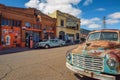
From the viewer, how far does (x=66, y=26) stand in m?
39.9

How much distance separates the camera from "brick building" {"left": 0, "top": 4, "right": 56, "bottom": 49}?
23.1m

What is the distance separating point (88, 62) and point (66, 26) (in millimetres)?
35082

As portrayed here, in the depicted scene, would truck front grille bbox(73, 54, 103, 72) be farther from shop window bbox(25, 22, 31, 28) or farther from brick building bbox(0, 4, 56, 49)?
shop window bbox(25, 22, 31, 28)

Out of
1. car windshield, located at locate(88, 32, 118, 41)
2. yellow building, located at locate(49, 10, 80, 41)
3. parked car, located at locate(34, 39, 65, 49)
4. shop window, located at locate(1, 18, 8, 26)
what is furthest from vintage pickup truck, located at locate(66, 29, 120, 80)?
yellow building, located at locate(49, 10, 80, 41)

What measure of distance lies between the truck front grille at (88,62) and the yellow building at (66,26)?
99.3 feet

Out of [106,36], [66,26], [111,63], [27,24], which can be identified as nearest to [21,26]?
[27,24]

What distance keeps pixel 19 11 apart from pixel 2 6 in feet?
11.5

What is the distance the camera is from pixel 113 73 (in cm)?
449

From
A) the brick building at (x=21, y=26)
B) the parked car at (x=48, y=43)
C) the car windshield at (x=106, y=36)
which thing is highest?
the brick building at (x=21, y=26)

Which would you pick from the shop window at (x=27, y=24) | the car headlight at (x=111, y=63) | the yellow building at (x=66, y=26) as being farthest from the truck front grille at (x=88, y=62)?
the yellow building at (x=66, y=26)

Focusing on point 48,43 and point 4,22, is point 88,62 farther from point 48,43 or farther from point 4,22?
point 4,22

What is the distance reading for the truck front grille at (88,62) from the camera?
4777 millimetres

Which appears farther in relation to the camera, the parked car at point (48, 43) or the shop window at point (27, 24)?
the shop window at point (27, 24)

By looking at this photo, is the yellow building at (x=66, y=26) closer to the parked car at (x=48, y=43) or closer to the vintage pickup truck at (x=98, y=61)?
the parked car at (x=48, y=43)
